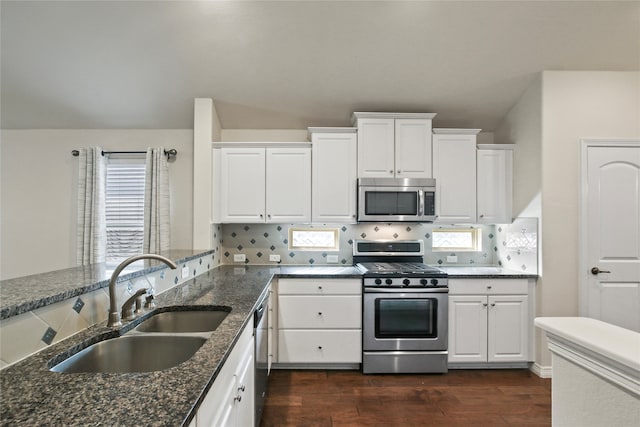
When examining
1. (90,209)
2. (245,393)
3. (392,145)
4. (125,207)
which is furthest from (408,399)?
(90,209)

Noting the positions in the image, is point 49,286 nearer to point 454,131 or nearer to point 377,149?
point 377,149

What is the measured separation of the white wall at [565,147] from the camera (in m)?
2.87

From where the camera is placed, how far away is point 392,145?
319 cm

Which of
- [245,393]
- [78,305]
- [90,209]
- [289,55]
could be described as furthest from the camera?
[90,209]

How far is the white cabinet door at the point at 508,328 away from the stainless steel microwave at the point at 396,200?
1.00 m

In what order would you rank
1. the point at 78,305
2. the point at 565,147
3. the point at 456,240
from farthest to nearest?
the point at 456,240 < the point at 565,147 < the point at 78,305

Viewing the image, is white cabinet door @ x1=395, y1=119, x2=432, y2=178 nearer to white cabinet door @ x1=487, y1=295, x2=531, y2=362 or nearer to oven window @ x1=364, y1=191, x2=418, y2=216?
oven window @ x1=364, y1=191, x2=418, y2=216

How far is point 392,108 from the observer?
3.30 meters

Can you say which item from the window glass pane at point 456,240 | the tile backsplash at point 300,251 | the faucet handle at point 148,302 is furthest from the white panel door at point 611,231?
the faucet handle at point 148,302

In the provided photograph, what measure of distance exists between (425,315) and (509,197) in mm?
1513

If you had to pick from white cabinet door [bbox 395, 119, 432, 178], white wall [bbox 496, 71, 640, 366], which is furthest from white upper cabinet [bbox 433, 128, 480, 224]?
white wall [bbox 496, 71, 640, 366]

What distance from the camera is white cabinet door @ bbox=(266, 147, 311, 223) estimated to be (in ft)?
10.6

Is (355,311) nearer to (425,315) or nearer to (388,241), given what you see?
(425,315)

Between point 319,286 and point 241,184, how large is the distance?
1283 mm
